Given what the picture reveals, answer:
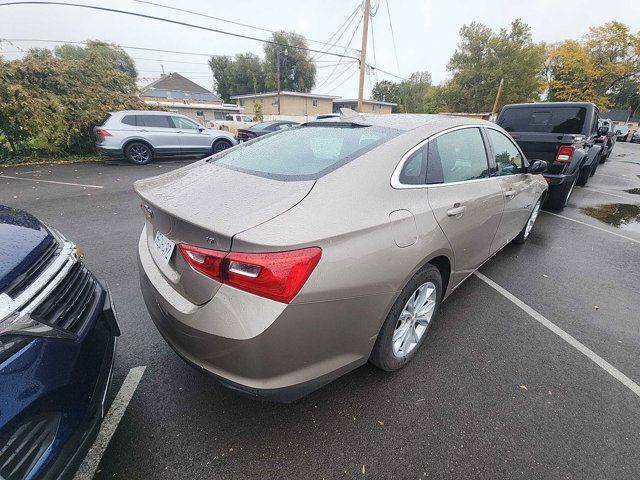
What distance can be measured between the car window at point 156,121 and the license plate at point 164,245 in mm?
9655

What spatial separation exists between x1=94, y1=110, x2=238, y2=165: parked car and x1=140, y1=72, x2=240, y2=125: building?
2655 cm

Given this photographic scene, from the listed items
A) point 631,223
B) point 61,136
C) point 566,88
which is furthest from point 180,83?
point 631,223

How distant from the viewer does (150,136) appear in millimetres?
9625

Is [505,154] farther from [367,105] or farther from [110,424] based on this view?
[367,105]

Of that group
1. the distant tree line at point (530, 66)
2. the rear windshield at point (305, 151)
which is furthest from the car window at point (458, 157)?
the distant tree line at point (530, 66)

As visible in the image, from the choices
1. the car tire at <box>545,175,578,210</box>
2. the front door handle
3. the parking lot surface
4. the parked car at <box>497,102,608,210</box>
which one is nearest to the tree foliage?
the parking lot surface

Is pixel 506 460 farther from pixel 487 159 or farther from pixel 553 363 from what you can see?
pixel 487 159

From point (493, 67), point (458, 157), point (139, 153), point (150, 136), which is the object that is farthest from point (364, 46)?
point (493, 67)

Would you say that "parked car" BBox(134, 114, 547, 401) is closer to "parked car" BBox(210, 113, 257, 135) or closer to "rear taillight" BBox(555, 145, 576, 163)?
"rear taillight" BBox(555, 145, 576, 163)

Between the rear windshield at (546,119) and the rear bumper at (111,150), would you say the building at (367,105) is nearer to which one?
the rear bumper at (111,150)

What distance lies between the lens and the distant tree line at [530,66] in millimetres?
32938

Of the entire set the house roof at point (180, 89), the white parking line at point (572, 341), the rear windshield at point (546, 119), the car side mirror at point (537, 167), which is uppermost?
the house roof at point (180, 89)

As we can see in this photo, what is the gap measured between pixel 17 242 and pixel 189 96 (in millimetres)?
51798

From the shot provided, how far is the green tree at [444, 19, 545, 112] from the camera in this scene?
113ft
